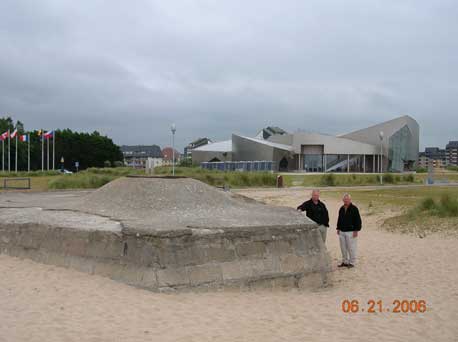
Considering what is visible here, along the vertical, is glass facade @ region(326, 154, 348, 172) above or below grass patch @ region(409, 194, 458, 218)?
above

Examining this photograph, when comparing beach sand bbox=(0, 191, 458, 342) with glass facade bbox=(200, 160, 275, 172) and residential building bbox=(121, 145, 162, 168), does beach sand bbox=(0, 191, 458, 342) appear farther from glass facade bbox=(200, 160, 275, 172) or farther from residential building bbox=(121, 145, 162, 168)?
residential building bbox=(121, 145, 162, 168)

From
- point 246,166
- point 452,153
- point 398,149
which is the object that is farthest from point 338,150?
point 452,153

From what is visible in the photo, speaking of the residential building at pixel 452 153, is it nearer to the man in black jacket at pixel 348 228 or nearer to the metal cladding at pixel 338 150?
the metal cladding at pixel 338 150

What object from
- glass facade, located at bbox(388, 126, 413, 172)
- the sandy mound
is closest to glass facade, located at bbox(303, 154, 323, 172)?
glass facade, located at bbox(388, 126, 413, 172)

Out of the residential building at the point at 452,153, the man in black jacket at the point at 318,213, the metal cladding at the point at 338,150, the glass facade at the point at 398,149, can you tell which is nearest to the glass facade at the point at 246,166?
the metal cladding at the point at 338,150

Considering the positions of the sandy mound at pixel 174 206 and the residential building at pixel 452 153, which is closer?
the sandy mound at pixel 174 206

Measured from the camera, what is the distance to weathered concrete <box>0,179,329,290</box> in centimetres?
712

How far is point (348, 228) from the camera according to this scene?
29.8 feet

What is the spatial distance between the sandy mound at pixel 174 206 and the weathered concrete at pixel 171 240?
20 mm

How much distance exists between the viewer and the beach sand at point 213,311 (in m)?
5.17

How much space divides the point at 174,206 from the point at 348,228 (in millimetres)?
3464

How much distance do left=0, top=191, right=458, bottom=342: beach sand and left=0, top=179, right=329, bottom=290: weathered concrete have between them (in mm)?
260

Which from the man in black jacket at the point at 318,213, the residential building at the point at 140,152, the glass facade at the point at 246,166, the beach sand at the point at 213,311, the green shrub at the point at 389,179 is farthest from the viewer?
the residential building at the point at 140,152

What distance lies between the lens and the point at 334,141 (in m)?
73.0
